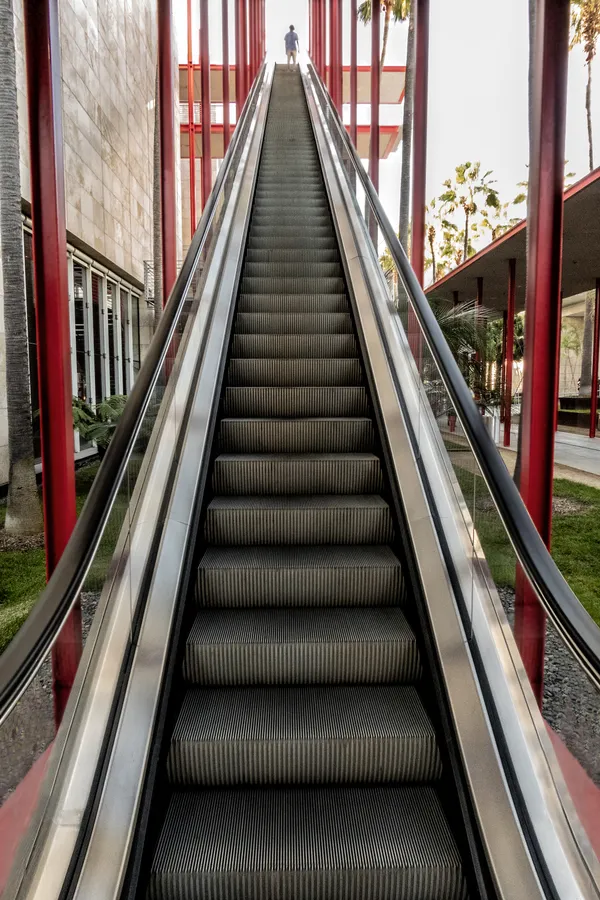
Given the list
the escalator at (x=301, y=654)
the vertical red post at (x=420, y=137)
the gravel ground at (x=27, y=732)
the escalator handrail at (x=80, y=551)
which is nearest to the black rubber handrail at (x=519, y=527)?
the escalator at (x=301, y=654)

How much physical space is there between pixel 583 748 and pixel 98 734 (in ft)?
5.27

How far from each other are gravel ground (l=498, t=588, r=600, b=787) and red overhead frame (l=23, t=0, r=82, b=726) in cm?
273

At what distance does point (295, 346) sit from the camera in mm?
4738

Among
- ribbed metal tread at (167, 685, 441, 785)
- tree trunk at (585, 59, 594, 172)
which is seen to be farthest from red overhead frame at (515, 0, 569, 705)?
tree trunk at (585, 59, 594, 172)

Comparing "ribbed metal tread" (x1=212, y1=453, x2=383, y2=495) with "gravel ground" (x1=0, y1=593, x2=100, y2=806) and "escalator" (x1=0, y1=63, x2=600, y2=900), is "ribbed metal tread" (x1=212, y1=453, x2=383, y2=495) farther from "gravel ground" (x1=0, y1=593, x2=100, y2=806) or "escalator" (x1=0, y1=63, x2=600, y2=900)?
"gravel ground" (x1=0, y1=593, x2=100, y2=806)

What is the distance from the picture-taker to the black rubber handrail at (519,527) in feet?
5.98

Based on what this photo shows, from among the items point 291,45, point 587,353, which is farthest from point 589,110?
point 291,45

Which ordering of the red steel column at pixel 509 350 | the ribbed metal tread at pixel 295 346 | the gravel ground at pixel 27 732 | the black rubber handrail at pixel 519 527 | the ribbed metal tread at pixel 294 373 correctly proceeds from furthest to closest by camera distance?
the red steel column at pixel 509 350
the ribbed metal tread at pixel 295 346
the ribbed metal tread at pixel 294 373
the black rubber handrail at pixel 519 527
the gravel ground at pixel 27 732

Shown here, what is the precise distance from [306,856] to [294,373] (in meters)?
3.11

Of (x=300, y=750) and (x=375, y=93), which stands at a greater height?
(x=375, y=93)

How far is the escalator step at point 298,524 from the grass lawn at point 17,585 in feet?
9.34

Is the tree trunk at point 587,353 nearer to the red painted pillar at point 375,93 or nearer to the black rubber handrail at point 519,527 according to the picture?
the red painted pillar at point 375,93

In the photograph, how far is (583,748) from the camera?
189cm

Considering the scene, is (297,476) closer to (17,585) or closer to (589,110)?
(17,585)
